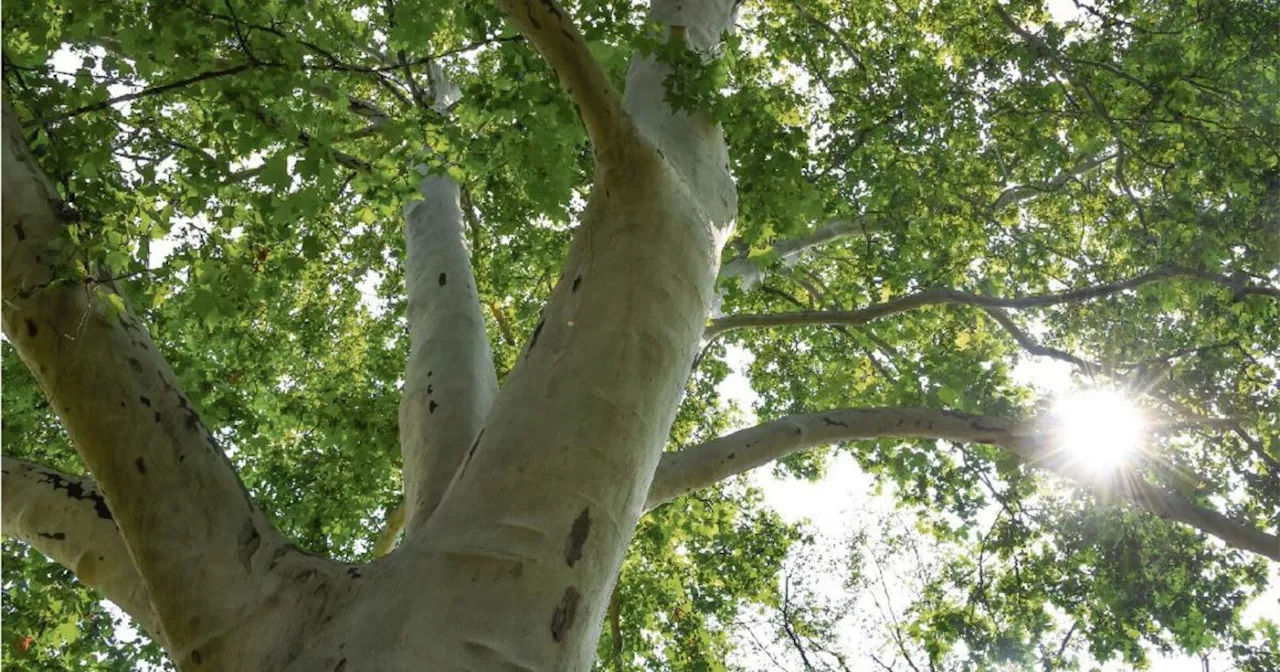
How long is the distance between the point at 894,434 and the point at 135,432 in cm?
321

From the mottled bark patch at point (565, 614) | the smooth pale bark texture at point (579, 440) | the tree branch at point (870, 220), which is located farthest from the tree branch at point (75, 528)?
the tree branch at point (870, 220)

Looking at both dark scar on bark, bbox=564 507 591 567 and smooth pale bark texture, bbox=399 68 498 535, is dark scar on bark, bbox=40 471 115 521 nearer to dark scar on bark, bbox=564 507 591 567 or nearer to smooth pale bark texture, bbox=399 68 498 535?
smooth pale bark texture, bbox=399 68 498 535

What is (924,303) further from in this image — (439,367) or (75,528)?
(75,528)

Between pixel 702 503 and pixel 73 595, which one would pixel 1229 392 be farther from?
pixel 73 595

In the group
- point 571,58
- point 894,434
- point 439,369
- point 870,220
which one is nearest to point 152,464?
point 439,369

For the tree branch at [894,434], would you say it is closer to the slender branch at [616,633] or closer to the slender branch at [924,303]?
the slender branch at [924,303]

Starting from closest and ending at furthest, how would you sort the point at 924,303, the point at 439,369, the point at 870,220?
the point at 439,369 → the point at 924,303 → the point at 870,220

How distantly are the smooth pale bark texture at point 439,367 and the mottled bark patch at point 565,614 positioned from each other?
0.69 meters

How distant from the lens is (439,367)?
358cm

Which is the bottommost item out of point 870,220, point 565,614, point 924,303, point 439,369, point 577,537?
point 565,614

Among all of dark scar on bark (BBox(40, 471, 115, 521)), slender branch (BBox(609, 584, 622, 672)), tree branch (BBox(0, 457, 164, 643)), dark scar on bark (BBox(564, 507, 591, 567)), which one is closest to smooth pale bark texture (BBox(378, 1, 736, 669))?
dark scar on bark (BBox(564, 507, 591, 567))

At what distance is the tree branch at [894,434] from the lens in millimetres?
3807

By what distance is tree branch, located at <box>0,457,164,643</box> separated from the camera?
99.4 inches

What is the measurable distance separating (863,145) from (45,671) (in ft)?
26.1
